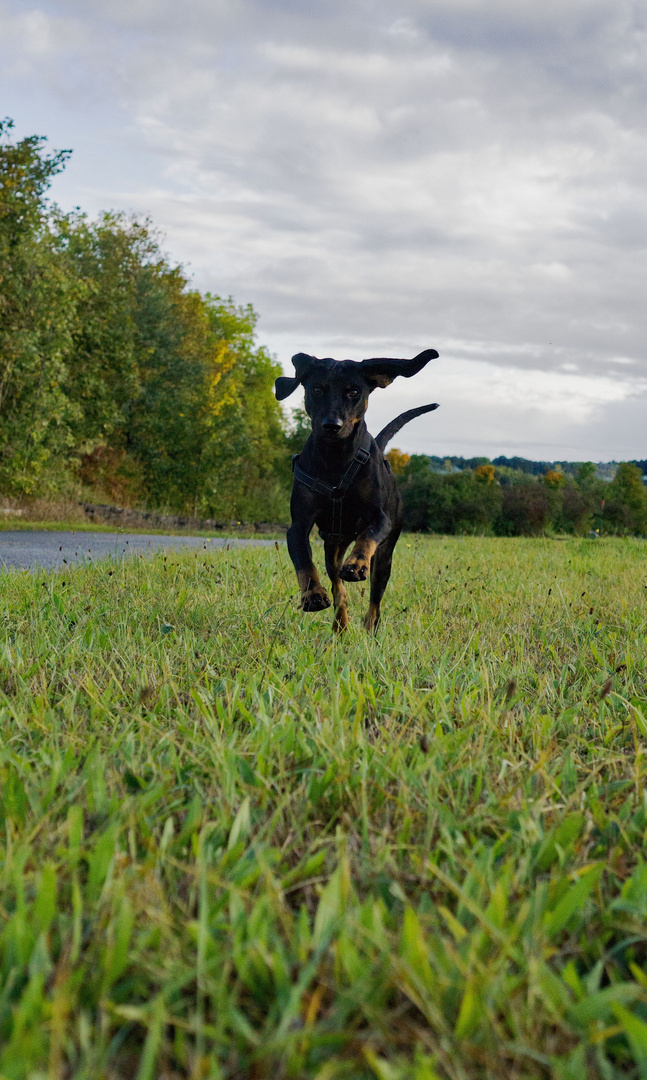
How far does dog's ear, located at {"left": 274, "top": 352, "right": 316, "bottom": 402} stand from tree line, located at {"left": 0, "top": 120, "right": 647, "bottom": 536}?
46.7ft

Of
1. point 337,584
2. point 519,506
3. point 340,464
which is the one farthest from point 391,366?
point 519,506

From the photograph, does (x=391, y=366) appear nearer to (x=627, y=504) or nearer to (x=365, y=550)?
(x=365, y=550)

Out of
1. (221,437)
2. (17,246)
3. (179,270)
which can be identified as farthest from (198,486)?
(17,246)

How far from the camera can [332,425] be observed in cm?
427

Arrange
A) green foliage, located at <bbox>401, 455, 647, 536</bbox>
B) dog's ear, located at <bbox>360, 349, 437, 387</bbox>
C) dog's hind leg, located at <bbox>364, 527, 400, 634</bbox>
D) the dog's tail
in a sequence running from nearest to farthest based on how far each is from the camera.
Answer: dog's ear, located at <bbox>360, 349, 437, 387</bbox>, dog's hind leg, located at <bbox>364, 527, 400, 634</bbox>, the dog's tail, green foliage, located at <bbox>401, 455, 647, 536</bbox>

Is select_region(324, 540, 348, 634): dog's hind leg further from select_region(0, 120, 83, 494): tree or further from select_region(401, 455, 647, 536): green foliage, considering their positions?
select_region(401, 455, 647, 536): green foliage

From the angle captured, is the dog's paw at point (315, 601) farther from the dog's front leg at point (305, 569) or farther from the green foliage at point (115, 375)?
the green foliage at point (115, 375)

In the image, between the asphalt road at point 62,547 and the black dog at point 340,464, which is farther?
the asphalt road at point 62,547

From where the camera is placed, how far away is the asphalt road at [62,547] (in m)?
9.51

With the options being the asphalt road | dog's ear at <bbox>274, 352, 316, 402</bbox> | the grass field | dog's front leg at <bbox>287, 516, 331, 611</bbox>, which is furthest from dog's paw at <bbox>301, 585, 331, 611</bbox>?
the asphalt road

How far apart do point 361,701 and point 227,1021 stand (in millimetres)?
1561

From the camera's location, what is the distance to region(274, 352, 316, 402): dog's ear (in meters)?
4.74

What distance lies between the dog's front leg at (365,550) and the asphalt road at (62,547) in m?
4.16

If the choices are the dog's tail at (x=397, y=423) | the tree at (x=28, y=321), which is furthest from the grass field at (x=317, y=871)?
the tree at (x=28, y=321)
